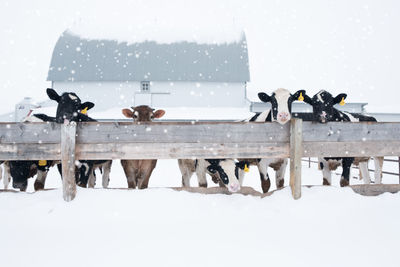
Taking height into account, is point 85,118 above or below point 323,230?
above

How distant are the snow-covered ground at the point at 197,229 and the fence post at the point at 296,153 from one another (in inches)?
6.6

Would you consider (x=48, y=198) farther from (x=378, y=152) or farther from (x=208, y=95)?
(x=208, y=95)

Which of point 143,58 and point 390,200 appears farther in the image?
point 143,58

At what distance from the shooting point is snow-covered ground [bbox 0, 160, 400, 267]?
2984 mm

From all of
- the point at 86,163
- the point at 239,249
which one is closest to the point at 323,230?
the point at 239,249

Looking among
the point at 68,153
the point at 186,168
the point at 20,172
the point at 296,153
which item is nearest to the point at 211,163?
the point at 186,168

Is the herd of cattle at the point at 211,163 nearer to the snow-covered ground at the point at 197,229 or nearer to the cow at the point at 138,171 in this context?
the cow at the point at 138,171

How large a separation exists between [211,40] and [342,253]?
25.4m

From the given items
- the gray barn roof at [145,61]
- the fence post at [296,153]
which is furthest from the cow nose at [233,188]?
the gray barn roof at [145,61]

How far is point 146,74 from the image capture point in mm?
24312

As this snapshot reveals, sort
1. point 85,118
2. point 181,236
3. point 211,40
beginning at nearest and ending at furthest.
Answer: point 181,236
point 85,118
point 211,40

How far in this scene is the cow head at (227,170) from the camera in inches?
168

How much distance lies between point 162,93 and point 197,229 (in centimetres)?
2144

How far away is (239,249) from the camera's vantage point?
3.13 m
